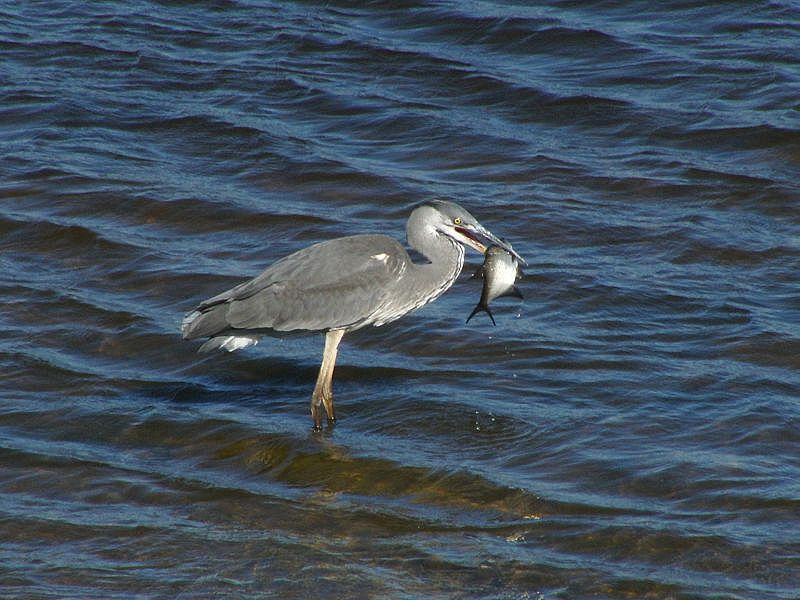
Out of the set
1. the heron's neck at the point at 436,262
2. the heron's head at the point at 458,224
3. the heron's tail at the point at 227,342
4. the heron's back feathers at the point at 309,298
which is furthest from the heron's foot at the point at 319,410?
the heron's head at the point at 458,224

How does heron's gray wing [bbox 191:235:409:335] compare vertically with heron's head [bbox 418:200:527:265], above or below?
below

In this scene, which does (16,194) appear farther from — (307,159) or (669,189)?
(669,189)

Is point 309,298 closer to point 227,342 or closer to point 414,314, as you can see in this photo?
point 227,342

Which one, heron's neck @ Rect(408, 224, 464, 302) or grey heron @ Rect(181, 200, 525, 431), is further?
heron's neck @ Rect(408, 224, 464, 302)

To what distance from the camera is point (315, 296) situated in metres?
8.55

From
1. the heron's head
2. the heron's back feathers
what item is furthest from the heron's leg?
the heron's head

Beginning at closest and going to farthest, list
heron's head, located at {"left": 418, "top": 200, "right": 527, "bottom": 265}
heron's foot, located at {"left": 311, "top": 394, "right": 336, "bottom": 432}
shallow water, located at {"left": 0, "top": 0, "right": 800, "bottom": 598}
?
1. shallow water, located at {"left": 0, "top": 0, "right": 800, "bottom": 598}
2. heron's foot, located at {"left": 311, "top": 394, "right": 336, "bottom": 432}
3. heron's head, located at {"left": 418, "top": 200, "right": 527, "bottom": 265}

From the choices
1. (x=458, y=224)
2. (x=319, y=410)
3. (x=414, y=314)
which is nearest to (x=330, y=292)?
(x=319, y=410)

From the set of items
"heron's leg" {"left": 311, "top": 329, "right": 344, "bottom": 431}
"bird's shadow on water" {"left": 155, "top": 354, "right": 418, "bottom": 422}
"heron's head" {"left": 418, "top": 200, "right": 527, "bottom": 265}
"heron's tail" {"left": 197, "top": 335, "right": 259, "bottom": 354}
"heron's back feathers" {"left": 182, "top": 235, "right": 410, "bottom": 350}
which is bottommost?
"bird's shadow on water" {"left": 155, "top": 354, "right": 418, "bottom": 422}

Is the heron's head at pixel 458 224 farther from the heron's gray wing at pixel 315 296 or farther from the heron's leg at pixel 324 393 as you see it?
the heron's leg at pixel 324 393

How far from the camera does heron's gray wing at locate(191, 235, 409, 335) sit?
8523 mm

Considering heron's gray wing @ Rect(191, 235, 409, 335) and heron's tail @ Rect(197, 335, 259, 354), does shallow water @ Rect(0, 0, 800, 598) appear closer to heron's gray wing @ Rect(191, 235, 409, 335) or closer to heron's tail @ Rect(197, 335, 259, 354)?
heron's tail @ Rect(197, 335, 259, 354)

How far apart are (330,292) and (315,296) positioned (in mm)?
98

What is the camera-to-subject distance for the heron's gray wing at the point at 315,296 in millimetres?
8523
